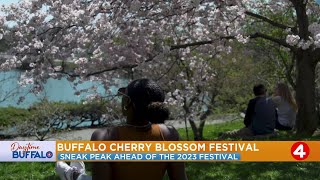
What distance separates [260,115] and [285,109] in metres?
0.62

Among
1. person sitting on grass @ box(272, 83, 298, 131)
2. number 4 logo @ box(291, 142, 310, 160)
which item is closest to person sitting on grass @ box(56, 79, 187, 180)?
number 4 logo @ box(291, 142, 310, 160)

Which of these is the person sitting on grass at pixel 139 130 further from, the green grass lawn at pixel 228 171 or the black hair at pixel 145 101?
the green grass lawn at pixel 228 171

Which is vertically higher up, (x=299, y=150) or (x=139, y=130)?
(x=139, y=130)

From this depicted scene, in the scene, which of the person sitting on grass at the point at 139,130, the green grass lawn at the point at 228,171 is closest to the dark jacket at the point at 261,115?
the green grass lawn at the point at 228,171

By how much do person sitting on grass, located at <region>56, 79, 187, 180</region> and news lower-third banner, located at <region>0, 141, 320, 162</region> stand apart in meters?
0.05

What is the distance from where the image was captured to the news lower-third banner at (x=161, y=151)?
8.24 feet

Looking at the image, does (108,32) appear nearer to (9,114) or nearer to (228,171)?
(228,171)

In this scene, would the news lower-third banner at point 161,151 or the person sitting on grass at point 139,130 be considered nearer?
the person sitting on grass at point 139,130

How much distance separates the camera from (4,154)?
5598 mm

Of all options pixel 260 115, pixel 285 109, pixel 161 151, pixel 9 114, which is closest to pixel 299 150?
pixel 161 151

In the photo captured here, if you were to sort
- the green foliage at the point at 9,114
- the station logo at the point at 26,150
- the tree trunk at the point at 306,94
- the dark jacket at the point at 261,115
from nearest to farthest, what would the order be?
the station logo at the point at 26,150
the dark jacket at the point at 261,115
the tree trunk at the point at 306,94
the green foliage at the point at 9,114

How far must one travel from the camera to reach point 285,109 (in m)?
8.14

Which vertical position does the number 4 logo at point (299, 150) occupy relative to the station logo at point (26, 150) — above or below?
below

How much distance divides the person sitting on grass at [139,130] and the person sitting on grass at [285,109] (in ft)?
19.5
